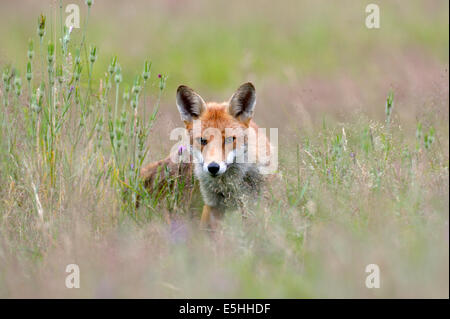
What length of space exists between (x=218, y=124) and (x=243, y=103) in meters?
0.40

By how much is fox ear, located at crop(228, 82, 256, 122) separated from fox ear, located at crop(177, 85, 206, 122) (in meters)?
0.36

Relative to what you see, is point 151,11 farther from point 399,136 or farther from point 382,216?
point 382,216

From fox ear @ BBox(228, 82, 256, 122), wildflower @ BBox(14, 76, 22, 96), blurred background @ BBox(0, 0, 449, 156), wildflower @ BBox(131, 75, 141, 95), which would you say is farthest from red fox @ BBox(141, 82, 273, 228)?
blurred background @ BBox(0, 0, 449, 156)

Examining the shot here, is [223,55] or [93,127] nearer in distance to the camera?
[93,127]

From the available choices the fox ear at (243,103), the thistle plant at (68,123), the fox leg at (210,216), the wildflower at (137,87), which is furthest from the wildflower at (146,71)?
the fox leg at (210,216)

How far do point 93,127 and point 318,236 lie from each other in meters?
2.84

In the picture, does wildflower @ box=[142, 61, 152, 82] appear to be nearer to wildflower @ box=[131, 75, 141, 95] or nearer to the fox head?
wildflower @ box=[131, 75, 141, 95]

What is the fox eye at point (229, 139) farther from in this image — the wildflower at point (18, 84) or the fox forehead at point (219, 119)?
the wildflower at point (18, 84)

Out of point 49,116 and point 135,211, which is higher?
point 49,116

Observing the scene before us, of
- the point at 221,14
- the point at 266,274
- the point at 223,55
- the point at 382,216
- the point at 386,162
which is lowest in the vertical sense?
the point at 266,274

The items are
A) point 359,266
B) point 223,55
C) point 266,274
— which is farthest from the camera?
Answer: point 223,55

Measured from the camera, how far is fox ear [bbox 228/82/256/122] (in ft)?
22.2

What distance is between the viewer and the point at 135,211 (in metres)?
6.43

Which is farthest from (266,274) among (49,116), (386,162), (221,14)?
(221,14)
